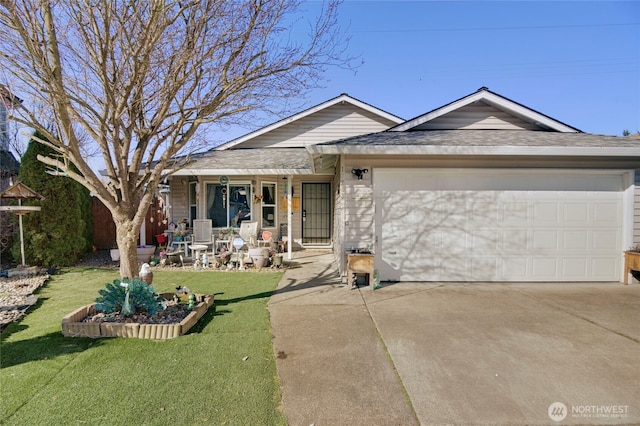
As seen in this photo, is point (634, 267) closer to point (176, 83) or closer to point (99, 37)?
point (176, 83)

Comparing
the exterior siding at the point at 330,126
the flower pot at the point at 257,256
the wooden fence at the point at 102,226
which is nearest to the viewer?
the flower pot at the point at 257,256

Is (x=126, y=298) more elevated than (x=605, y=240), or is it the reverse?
(x=605, y=240)

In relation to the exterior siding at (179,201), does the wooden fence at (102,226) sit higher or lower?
lower

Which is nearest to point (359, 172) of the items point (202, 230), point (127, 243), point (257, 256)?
point (257, 256)

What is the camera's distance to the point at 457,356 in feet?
10.6

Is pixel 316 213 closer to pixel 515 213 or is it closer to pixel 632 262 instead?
pixel 515 213

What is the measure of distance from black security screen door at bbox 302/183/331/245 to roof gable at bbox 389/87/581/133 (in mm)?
4146

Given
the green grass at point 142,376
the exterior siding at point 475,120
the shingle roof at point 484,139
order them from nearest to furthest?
the green grass at point 142,376
the shingle roof at point 484,139
the exterior siding at point 475,120

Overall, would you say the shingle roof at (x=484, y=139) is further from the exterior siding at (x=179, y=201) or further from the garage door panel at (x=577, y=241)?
the exterior siding at (x=179, y=201)

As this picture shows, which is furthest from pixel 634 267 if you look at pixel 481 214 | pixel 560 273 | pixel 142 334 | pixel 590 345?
pixel 142 334

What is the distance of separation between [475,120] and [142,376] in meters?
8.11

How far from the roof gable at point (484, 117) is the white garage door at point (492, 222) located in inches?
68.5

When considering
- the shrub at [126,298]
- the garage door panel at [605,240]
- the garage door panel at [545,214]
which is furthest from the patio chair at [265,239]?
the garage door panel at [605,240]

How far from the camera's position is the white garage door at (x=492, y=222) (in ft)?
20.6
